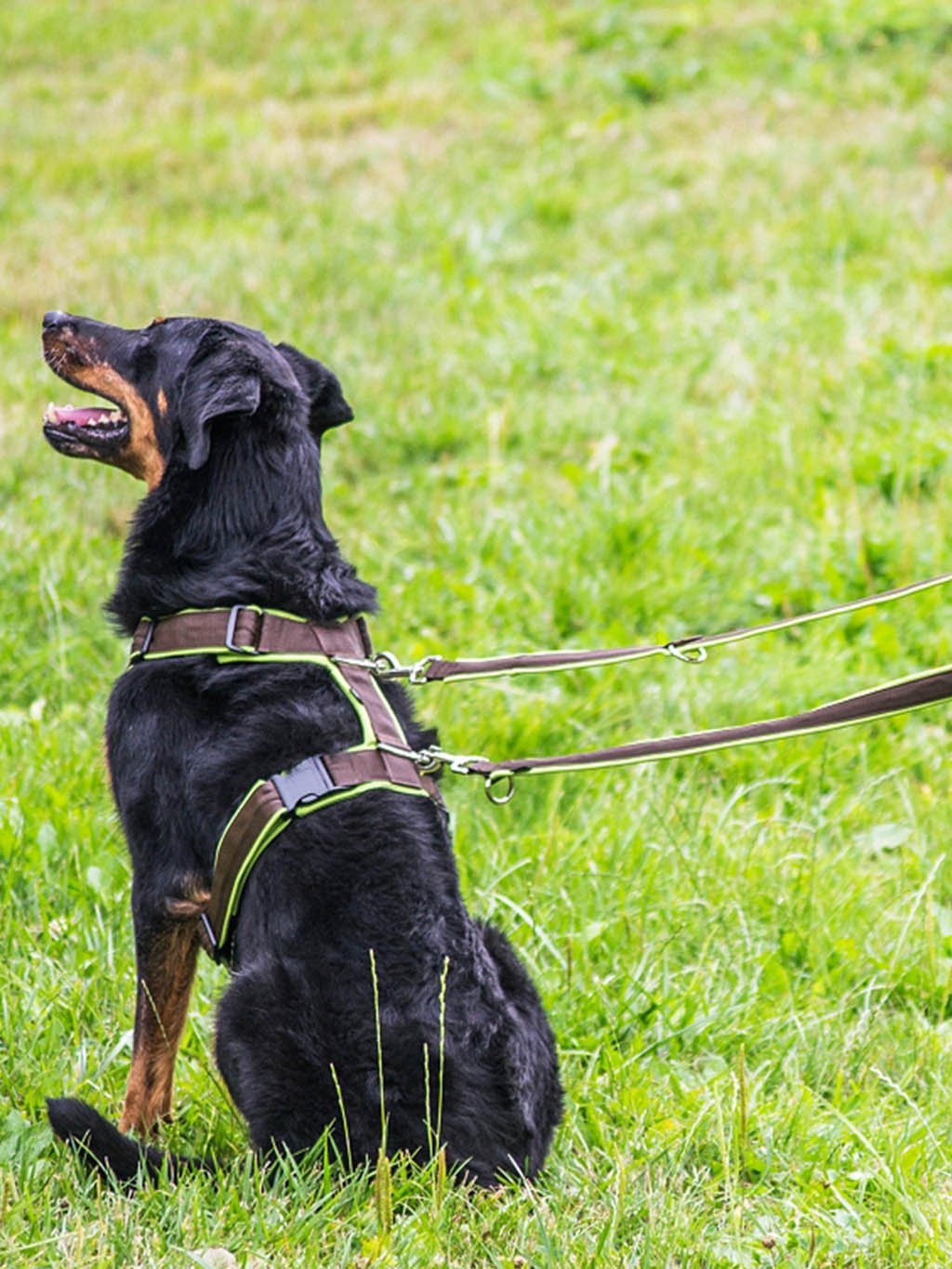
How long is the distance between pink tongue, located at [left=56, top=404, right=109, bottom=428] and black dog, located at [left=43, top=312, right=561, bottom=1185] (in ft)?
0.03

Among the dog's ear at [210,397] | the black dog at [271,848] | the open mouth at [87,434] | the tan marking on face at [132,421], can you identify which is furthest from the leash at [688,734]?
the open mouth at [87,434]

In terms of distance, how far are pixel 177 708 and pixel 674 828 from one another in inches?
66.4

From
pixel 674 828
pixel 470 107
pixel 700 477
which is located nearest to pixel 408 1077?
pixel 674 828

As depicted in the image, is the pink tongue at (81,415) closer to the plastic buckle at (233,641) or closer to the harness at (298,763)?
the harness at (298,763)

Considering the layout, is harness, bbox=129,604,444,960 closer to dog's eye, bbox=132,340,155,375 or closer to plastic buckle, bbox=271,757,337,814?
plastic buckle, bbox=271,757,337,814

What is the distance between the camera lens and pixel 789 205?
9.01 metres

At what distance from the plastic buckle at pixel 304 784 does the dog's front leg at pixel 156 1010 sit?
339mm

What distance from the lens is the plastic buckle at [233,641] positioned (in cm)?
302

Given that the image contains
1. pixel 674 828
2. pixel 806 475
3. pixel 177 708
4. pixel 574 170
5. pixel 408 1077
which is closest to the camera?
pixel 408 1077

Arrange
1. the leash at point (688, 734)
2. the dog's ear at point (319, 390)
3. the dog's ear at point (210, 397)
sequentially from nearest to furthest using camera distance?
1. the leash at point (688, 734)
2. the dog's ear at point (210, 397)
3. the dog's ear at point (319, 390)

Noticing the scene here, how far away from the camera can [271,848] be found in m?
2.83

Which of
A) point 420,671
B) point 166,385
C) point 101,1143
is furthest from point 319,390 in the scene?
point 101,1143

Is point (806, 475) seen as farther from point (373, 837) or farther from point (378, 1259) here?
point (378, 1259)

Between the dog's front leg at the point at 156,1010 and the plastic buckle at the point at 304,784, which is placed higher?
the plastic buckle at the point at 304,784
